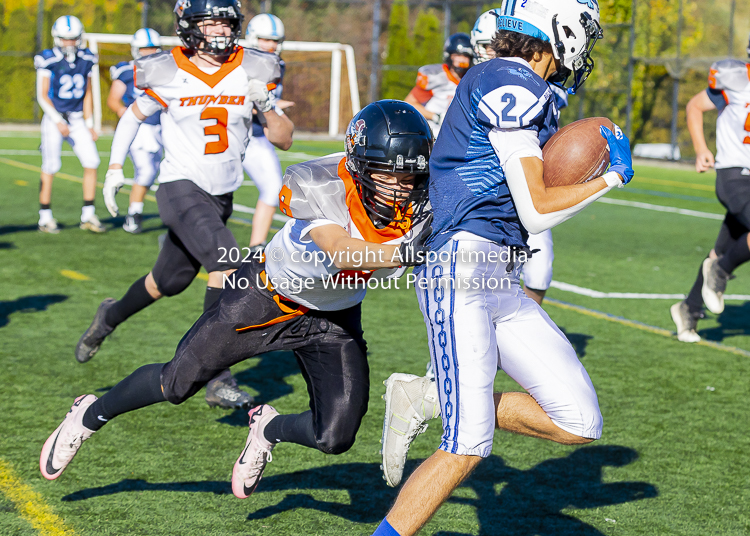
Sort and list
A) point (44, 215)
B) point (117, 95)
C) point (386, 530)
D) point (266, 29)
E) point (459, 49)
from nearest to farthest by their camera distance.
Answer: point (386, 530) → point (459, 49) → point (266, 29) → point (44, 215) → point (117, 95)

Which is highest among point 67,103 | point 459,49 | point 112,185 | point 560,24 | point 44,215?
point 560,24

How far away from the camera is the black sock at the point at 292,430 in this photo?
3.36 m

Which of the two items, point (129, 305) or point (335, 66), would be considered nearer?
point (129, 305)

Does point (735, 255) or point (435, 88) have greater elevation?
point (435, 88)

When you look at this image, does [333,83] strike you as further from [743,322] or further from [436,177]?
[436,177]

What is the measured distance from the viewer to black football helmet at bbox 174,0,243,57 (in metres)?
4.70

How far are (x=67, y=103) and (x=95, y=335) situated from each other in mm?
5761

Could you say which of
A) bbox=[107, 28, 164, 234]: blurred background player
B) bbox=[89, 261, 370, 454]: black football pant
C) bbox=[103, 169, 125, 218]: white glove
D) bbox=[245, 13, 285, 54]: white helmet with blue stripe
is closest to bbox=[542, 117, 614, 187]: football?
bbox=[89, 261, 370, 454]: black football pant

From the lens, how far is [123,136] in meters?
5.52

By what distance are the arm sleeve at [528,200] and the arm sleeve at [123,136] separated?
3.12 metres

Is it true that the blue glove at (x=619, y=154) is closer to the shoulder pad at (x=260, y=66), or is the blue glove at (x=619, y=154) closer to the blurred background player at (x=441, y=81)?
the shoulder pad at (x=260, y=66)

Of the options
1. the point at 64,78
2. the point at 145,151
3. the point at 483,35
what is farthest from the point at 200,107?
the point at 64,78

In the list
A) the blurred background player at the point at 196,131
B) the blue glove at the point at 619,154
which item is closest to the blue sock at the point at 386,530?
the blue glove at the point at 619,154

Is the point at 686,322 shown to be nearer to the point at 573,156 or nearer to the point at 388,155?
the point at 573,156
